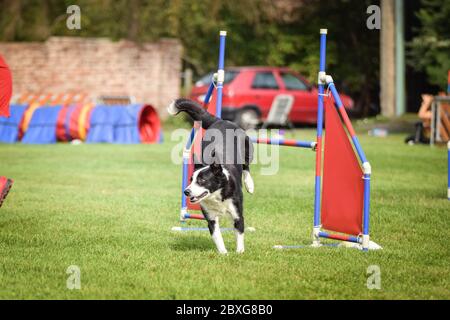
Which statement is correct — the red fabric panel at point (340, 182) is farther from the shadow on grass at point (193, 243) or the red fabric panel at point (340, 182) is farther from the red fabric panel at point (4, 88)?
the red fabric panel at point (4, 88)

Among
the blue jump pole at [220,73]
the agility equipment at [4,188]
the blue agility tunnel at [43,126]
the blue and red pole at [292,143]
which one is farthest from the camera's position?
the blue agility tunnel at [43,126]

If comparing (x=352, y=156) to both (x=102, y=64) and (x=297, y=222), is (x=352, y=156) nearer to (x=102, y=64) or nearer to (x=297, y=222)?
(x=297, y=222)

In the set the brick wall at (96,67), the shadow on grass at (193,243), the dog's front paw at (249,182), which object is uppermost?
the brick wall at (96,67)

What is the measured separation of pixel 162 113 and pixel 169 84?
1031 mm

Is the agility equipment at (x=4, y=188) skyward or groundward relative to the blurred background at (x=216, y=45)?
groundward

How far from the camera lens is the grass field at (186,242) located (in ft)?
18.3

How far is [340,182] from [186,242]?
1510mm

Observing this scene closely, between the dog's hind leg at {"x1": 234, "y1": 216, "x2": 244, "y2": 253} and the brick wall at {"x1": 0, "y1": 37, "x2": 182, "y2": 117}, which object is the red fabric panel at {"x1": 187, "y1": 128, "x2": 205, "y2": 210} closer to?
the dog's hind leg at {"x1": 234, "y1": 216, "x2": 244, "y2": 253}

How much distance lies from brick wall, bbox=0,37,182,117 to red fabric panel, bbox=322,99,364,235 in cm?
2013

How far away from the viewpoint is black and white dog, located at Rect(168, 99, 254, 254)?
650 centimetres

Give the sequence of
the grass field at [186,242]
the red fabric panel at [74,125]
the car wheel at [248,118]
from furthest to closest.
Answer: the car wheel at [248,118]
the red fabric panel at [74,125]
the grass field at [186,242]

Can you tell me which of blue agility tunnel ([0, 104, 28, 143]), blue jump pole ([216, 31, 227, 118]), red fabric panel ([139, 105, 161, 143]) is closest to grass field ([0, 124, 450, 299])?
blue jump pole ([216, 31, 227, 118])

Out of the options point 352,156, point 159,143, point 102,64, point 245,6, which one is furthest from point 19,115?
point 352,156

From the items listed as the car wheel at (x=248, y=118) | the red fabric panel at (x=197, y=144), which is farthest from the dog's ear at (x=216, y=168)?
the car wheel at (x=248, y=118)
